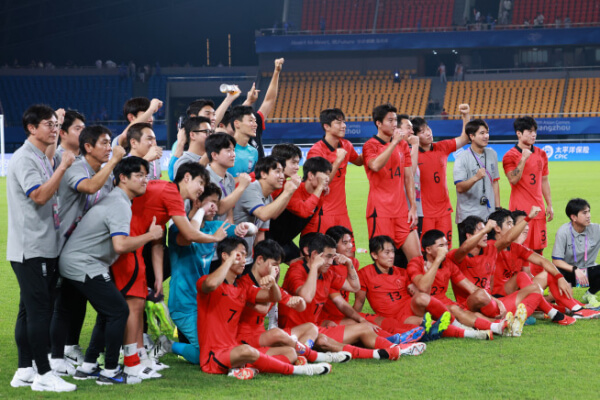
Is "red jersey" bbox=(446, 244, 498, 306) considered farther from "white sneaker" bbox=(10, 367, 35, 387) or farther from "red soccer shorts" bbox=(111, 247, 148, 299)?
"white sneaker" bbox=(10, 367, 35, 387)

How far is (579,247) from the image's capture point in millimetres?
8156

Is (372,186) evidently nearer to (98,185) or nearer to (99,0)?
(98,185)

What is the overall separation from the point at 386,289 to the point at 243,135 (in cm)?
212

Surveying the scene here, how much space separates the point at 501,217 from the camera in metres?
7.52

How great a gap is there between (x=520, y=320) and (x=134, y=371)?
3.49 metres

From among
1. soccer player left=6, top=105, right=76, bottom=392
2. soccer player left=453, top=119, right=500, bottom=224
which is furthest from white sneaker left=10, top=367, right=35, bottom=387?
soccer player left=453, top=119, right=500, bottom=224

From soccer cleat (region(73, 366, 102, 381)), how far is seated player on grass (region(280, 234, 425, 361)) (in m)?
1.68

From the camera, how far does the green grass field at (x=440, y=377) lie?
5.03 meters

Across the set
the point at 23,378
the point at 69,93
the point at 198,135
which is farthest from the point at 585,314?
the point at 69,93

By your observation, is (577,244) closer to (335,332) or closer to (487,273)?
(487,273)

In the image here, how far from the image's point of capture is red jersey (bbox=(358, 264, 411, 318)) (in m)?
6.89

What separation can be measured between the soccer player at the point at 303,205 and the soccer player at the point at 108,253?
Result: 1.84 metres

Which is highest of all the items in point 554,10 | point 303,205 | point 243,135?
point 554,10

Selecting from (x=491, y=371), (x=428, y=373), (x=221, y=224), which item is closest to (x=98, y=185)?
(x=221, y=224)
